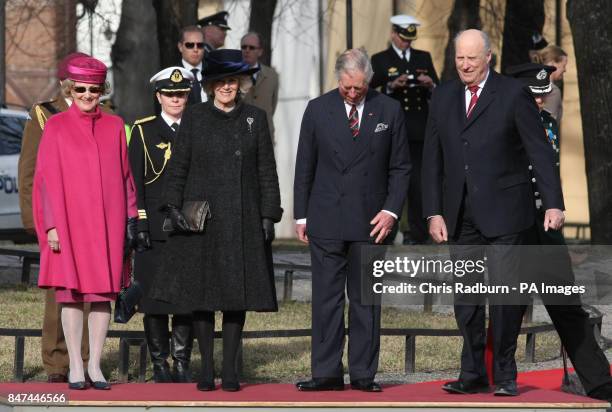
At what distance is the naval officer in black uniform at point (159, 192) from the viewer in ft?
37.2

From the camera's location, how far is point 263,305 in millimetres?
10102

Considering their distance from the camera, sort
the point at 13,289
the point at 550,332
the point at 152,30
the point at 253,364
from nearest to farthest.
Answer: the point at 253,364 → the point at 550,332 → the point at 13,289 → the point at 152,30

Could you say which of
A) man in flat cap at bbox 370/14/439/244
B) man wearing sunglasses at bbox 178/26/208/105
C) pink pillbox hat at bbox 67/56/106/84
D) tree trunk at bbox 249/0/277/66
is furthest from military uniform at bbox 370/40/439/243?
tree trunk at bbox 249/0/277/66

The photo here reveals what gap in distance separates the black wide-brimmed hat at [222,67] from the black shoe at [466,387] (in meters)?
2.13

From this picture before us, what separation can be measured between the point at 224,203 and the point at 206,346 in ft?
2.70

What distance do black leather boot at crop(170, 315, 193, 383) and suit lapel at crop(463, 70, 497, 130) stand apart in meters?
2.64

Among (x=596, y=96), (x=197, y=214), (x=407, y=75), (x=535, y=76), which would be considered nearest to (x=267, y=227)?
(x=197, y=214)

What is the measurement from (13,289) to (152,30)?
6.84 m

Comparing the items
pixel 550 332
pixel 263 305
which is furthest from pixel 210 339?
pixel 550 332

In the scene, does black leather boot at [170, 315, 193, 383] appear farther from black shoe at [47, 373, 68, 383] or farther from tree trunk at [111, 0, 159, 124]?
tree trunk at [111, 0, 159, 124]

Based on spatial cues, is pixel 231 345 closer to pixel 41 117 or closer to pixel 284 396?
pixel 284 396

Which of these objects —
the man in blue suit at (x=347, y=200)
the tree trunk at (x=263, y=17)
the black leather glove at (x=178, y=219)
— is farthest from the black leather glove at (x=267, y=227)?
the tree trunk at (x=263, y=17)

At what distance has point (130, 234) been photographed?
10.3 m

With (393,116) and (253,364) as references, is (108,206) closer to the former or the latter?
(393,116)
